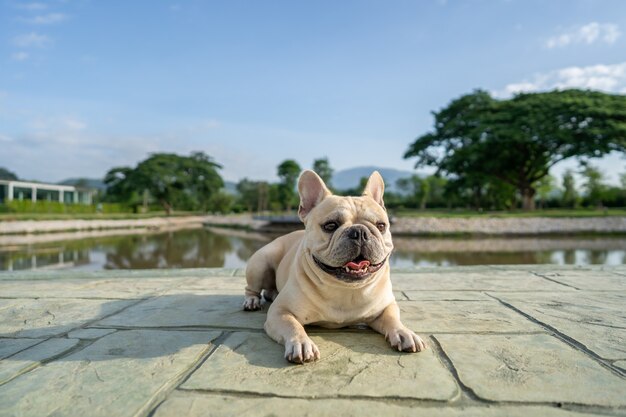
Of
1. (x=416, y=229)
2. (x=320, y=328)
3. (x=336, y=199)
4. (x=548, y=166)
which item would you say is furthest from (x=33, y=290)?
(x=548, y=166)

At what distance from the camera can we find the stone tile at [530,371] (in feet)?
5.28

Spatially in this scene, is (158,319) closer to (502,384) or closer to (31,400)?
(31,400)

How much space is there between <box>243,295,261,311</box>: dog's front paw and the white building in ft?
157

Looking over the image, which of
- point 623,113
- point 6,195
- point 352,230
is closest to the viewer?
point 352,230

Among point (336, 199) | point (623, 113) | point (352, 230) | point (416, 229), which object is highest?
point (623, 113)

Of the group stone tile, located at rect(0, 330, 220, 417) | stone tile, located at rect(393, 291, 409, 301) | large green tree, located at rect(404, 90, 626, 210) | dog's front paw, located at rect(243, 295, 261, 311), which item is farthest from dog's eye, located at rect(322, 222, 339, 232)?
large green tree, located at rect(404, 90, 626, 210)

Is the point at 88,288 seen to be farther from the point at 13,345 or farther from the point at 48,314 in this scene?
the point at 13,345

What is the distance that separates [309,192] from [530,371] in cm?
175

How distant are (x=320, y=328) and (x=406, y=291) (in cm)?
158

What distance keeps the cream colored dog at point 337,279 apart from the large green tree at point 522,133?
2951 centimetres

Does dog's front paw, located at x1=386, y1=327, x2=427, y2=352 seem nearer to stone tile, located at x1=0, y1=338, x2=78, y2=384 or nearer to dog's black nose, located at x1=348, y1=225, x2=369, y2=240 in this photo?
dog's black nose, located at x1=348, y1=225, x2=369, y2=240

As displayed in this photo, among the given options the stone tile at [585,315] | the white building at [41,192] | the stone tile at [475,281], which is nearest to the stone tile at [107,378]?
the stone tile at [585,315]

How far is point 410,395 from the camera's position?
1625mm

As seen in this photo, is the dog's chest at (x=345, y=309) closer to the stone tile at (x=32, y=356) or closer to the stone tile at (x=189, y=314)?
the stone tile at (x=189, y=314)
